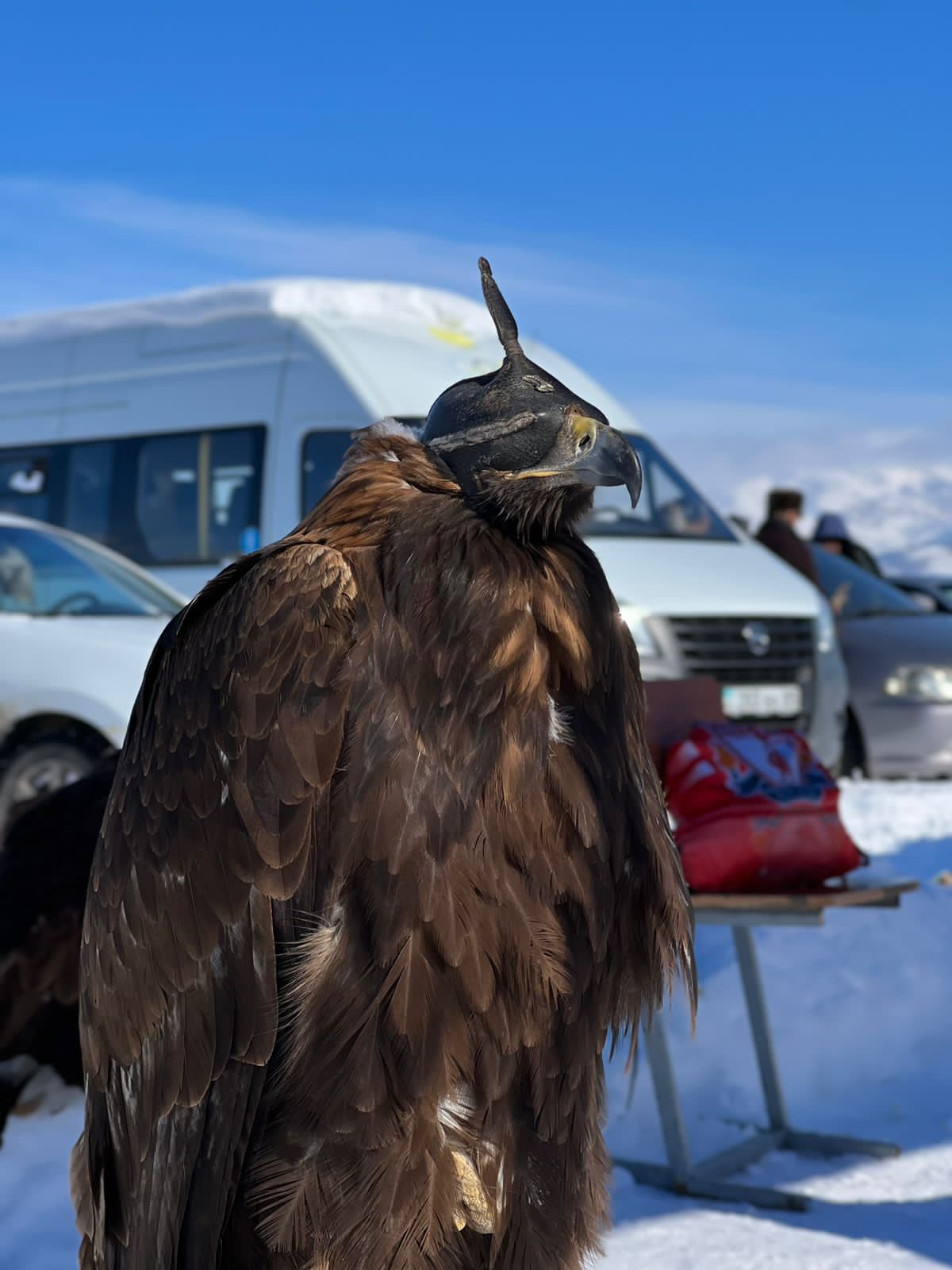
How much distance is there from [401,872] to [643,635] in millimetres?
6637

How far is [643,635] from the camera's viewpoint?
28.8ft

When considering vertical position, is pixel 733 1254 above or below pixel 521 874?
below

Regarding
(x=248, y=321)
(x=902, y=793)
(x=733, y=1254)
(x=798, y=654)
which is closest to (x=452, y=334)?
(x=248, y=321)

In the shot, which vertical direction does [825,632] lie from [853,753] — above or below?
above

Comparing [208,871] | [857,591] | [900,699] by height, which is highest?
[857,591]

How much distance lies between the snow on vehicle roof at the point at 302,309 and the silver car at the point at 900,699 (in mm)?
3486

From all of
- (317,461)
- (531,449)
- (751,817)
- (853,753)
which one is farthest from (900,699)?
(531,449)

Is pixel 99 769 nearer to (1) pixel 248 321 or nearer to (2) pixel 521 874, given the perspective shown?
(2) pixel 521 874

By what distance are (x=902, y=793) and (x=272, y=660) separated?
7.42 m

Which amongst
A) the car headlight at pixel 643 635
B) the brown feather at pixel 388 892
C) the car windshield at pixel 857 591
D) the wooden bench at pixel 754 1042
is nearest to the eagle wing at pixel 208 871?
the brown feather at pixel 388 892

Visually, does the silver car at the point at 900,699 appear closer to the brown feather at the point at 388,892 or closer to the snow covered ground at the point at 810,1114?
the snow covered ground at the point at 810,1114

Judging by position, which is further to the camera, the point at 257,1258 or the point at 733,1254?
the point at 733,1254

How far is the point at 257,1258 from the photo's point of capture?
242cm

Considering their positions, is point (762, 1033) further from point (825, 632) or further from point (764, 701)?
point (825, 632)
